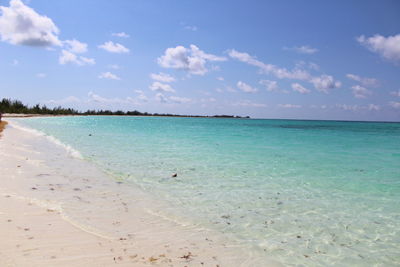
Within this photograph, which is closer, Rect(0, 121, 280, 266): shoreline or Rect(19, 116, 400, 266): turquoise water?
Rect(0, 121, 280, 266): shoreline

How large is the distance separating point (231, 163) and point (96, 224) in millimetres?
8916

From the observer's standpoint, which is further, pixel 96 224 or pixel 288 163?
pixel 288 163

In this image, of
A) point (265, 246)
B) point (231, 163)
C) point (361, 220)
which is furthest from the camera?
point (231, 163)

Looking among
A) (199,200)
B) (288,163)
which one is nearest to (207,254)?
(199,200)

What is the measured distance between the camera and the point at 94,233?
5.02m

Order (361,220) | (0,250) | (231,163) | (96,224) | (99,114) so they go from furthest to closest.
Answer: (99,114) → (231,163) → (361,220) → (96,224) → (0,250)

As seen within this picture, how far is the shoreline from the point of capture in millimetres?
4121

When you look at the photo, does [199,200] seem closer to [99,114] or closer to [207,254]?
[207,254]

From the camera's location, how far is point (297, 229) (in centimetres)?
577

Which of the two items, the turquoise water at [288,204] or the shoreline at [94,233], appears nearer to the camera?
the shoreline at [94,233]

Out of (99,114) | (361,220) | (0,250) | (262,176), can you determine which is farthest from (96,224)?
(99,114)

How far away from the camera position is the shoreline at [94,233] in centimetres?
412

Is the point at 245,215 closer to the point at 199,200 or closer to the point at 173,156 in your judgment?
the point at 199,200

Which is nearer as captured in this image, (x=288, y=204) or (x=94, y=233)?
(x=94, y=233)
